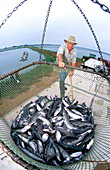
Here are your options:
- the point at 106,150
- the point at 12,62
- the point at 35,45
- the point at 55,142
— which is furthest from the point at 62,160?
the point at 35,45

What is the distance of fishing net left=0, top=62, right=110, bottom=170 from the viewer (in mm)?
1529

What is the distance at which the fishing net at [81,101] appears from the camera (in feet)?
5.02

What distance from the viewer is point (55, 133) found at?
177 centimetres

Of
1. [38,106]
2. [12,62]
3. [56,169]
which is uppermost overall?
[12,62]

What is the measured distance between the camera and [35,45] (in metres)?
10.7

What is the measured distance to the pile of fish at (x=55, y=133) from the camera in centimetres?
160

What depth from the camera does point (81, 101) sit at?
3615 mm

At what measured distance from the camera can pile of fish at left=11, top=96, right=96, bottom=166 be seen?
1.60m

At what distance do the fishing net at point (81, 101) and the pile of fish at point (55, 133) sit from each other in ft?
0.32

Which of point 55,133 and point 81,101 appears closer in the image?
point 55,133

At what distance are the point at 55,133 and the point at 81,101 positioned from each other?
2080 millimetres

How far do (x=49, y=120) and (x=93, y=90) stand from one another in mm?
2669

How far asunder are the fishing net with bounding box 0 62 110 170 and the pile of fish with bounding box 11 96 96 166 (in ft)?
0.32

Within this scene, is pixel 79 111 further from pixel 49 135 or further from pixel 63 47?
pixel 63 47
